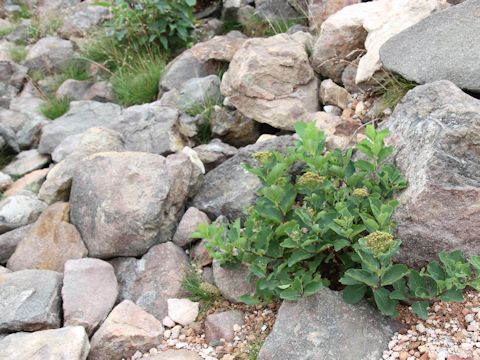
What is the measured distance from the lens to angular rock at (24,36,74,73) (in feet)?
24.5

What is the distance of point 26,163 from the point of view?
5.35m

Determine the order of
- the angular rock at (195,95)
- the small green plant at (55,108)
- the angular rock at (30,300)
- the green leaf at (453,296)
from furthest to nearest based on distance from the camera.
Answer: the small green plant at (55,108) → the angular rock at (195,95) → the angular rock at (30,300) → the green leaf at (453,296)

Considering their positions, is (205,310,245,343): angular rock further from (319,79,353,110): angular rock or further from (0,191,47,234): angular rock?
(319,79,353,110): angular rock

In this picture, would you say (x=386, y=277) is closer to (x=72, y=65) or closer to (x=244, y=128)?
(x=244, y=128)

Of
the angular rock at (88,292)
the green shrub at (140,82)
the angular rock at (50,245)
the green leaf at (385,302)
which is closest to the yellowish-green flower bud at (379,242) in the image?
the green leaf at (385,302)

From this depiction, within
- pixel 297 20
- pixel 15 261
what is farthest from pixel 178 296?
pixel 297 20

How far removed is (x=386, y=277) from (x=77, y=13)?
7231 millimetres

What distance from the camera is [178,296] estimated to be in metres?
3.52

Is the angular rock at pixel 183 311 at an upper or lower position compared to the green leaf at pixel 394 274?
lower

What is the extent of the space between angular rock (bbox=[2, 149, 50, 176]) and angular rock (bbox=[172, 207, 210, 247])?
6.91ft

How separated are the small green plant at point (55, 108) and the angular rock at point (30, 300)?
9.99 ft

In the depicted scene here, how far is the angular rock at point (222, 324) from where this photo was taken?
3148 millimetres

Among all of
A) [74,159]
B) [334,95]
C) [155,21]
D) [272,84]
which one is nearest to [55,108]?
[155,21]

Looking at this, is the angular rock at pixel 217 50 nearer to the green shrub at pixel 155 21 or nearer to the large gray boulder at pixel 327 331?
the green shrub at pixel 155 21
